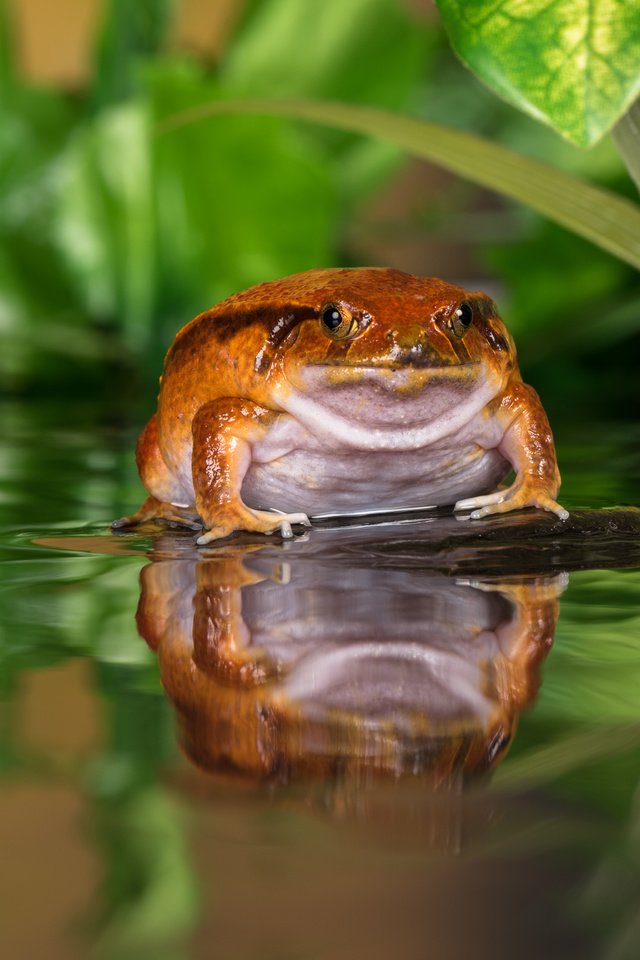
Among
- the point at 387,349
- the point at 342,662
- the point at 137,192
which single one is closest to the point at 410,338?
the point at 387,349

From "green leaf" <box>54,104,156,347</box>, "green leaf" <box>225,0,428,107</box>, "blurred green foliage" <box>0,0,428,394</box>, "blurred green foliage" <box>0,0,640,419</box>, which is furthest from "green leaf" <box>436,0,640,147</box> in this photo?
"green leaf" <box>225,0,428,107</box>

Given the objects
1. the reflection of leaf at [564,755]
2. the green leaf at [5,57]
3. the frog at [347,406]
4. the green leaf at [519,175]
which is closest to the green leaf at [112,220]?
the green leaf at [5,57]

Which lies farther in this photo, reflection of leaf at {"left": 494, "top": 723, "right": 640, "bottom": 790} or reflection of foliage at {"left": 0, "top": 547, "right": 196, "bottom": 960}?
reflection of leaf at {"left": 494, "top": 723, "right": 640, "bottom": 790}

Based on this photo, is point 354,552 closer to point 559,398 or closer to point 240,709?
point 240,709

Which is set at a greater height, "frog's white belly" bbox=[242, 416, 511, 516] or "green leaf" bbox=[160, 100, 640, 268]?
"green leaf" bbox=[160, 100, 640, 268]

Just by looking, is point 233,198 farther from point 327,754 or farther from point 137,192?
point 327,754

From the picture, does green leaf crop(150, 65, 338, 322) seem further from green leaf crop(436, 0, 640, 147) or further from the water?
the water

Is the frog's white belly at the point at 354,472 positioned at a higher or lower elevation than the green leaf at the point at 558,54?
lower

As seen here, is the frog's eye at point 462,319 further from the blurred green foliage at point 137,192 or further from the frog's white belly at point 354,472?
the blurred green foliage at point 137,192

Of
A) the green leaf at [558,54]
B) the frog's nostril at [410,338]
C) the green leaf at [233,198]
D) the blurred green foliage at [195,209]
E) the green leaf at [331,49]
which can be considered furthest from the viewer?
the green leaf at [331,49]
